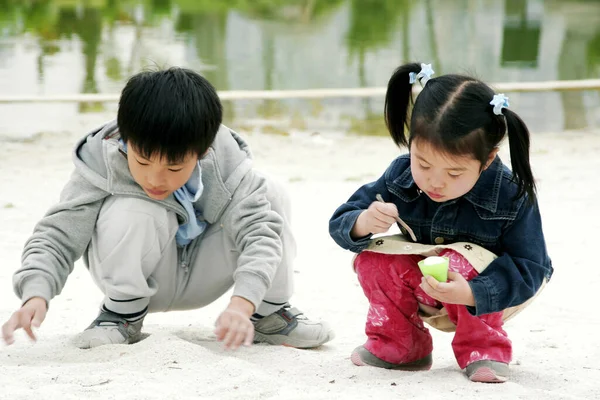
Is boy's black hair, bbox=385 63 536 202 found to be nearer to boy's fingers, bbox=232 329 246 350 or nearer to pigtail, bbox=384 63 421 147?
pigtail, bbox=384 63 421 147

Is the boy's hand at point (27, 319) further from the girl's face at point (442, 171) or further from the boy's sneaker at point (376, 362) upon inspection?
the girl's face at point (442, 171)

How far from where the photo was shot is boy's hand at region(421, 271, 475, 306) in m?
2.07

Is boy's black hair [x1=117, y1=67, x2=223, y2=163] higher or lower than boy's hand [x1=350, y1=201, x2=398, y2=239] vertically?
higher

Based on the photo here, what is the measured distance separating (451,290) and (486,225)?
229 millimetres

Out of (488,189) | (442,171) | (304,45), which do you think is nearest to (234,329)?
(442,171)

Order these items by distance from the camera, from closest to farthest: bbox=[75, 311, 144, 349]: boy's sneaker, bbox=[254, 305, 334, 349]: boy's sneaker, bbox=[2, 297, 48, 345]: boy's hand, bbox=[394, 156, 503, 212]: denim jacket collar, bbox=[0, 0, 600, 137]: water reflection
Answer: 1. bbox=[2, 297, 48, 345]: boy's hand
2. bbox=[394, 156, 503, 212]: denim jacket collar
3. bbox=[75, 311, 144, 349]: boy's sneaker
4. bbox=[254, 305, 334, 349]: boy's sneaker
5. bbox=[0, 0, 600, 137]: water reflection

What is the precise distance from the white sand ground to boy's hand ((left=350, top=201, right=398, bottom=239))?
354 mm

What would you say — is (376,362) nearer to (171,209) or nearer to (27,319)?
(171,209)

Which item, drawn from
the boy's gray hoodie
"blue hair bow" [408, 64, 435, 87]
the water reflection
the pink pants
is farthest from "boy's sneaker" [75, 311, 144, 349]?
the water reflection

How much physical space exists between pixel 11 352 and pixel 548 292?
174 centimetres

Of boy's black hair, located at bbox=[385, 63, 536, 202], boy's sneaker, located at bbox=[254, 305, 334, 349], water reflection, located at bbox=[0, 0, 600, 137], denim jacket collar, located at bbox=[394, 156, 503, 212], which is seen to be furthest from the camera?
water reflection, located at bbox=[0, 0, 600, 137]

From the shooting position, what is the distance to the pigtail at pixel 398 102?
2.27 metres

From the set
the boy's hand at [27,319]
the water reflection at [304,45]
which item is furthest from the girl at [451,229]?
the water reflection at [304,45]

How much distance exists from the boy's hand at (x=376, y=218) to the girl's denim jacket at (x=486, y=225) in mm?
29
